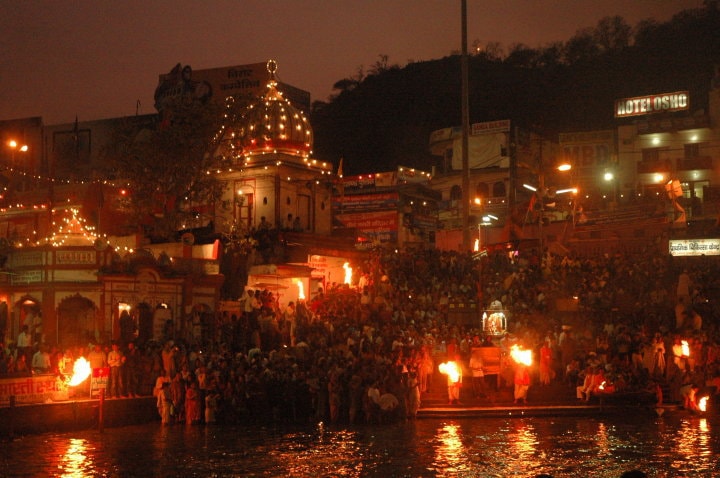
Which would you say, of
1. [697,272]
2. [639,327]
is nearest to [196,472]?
[639,327]

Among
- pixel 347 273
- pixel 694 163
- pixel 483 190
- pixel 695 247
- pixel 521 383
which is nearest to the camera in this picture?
pixel 521 383

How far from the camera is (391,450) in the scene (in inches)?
698

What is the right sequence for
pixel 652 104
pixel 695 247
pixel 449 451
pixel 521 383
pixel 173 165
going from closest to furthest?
1. pixel 449 451
2. pixel 521 383
3. pixel 173 165
4. pixel 695 247
5. pixel 652 104

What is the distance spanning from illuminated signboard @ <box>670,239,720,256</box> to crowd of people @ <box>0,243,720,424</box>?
596 centimetres

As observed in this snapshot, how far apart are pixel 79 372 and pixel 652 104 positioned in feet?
160

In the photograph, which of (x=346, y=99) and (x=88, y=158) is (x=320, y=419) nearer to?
(x=88, y=158)

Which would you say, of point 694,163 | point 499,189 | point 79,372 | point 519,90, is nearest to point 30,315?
point 79,372

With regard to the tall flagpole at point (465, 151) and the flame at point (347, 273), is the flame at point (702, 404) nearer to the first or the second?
the tall flagpole at point (465, 151)

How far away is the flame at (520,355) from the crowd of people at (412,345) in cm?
35

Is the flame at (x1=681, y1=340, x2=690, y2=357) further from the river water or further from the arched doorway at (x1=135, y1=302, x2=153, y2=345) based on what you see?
the arched doorway at (x1=135, y1=302, x2=153, y2=345)

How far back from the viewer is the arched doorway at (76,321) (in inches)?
1036

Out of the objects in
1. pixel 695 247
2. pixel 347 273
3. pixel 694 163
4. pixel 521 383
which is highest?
pixel 694 163

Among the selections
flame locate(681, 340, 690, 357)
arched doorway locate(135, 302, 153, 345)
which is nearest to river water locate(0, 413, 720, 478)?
flame locate(681, 340, 690, 357)

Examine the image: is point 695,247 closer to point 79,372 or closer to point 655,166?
point 655,166
